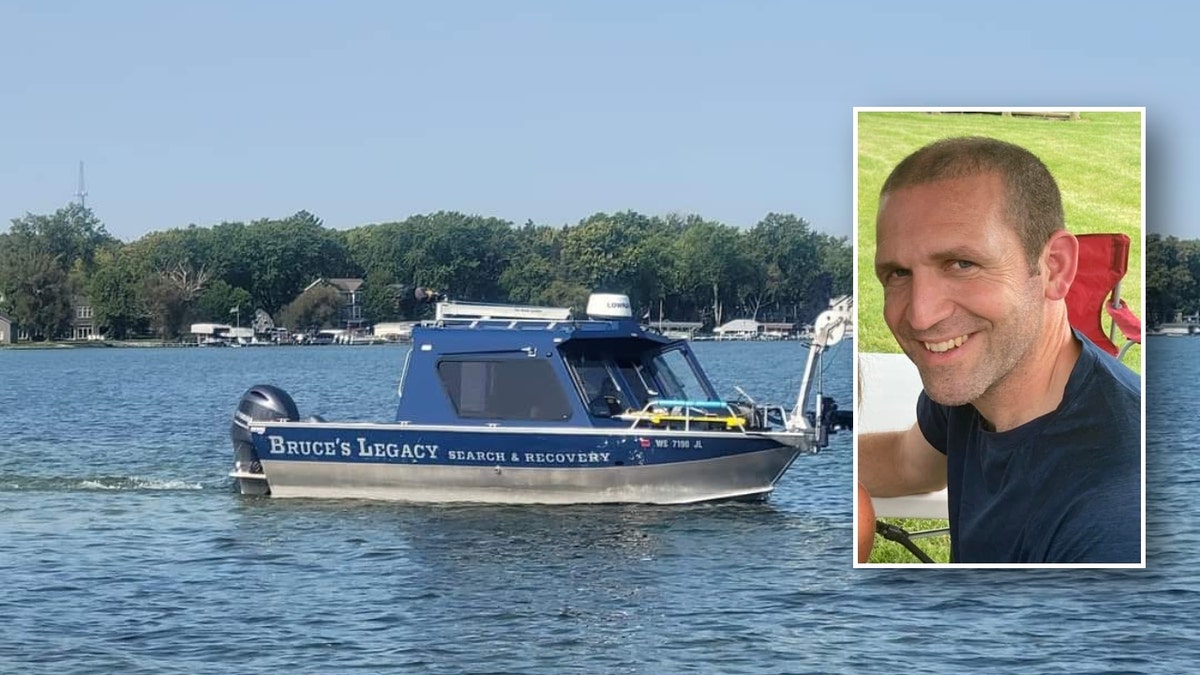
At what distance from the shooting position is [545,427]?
2845cm

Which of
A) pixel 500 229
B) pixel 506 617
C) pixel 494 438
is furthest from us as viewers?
pixel 500 229

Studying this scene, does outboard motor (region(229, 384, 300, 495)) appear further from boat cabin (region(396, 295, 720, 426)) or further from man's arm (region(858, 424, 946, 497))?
man's arm (region(858, 424, 946, 497))

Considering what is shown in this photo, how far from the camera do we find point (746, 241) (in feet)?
389

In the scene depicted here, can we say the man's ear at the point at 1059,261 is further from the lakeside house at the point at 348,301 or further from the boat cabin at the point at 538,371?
the lakeside house at the point at 348,301

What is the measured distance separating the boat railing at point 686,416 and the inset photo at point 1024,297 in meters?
18.3

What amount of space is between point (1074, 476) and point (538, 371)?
19.7 meters

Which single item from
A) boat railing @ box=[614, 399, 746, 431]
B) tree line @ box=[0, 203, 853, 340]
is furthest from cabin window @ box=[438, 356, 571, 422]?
tree line @ box=[0, 203, 853, 340]

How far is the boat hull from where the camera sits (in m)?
28.1

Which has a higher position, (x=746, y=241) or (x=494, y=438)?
(x=746, y=241)

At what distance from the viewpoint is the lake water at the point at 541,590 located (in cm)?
1852

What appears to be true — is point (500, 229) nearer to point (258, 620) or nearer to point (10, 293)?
point (10, 293)

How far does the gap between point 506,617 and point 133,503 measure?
13.4 m

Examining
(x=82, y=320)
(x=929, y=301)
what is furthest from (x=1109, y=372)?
(x=82, y=320)

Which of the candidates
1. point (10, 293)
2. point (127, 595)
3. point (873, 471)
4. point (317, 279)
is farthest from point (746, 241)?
point (873, 471)
